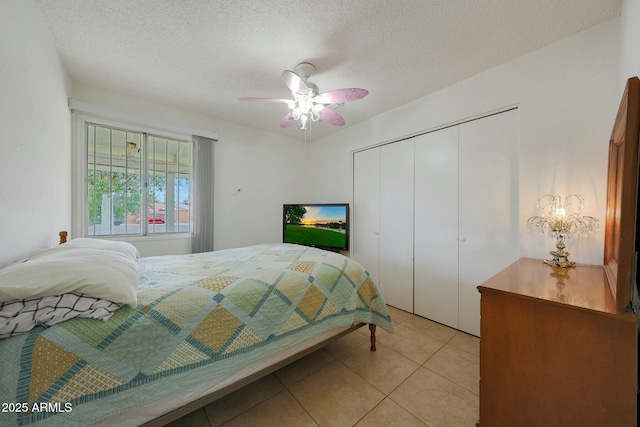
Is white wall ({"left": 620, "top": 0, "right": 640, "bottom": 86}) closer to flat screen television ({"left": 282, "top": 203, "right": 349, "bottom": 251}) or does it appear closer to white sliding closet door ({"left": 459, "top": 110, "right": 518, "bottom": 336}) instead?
white sliding closet door ({"left": 459, "top": 110, "right": 518, "bottom": 336})

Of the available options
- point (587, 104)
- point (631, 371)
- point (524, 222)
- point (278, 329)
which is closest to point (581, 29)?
point (587, 104)

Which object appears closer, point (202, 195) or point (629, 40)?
point (629, 40)

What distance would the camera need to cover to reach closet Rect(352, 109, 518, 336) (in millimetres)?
2123

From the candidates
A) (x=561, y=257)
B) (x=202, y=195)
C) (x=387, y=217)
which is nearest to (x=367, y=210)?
(x=387, y=217)

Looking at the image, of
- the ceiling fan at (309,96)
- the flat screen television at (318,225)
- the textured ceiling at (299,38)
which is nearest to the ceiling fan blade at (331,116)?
the ceiling fan at (309,96)

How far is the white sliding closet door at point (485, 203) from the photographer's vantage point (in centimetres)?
206

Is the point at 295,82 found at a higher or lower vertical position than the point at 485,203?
higher

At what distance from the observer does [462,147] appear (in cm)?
237

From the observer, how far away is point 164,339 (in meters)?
1.05

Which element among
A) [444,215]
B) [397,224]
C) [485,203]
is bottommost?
[397,224]

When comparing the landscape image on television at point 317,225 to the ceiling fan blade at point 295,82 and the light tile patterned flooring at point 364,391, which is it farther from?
the ceiling fan blade at point 295,82

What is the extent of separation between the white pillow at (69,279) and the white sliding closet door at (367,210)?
2.76 metres

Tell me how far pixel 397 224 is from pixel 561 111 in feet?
5.81

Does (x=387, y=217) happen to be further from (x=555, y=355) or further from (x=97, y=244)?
(x=97, y=244)
